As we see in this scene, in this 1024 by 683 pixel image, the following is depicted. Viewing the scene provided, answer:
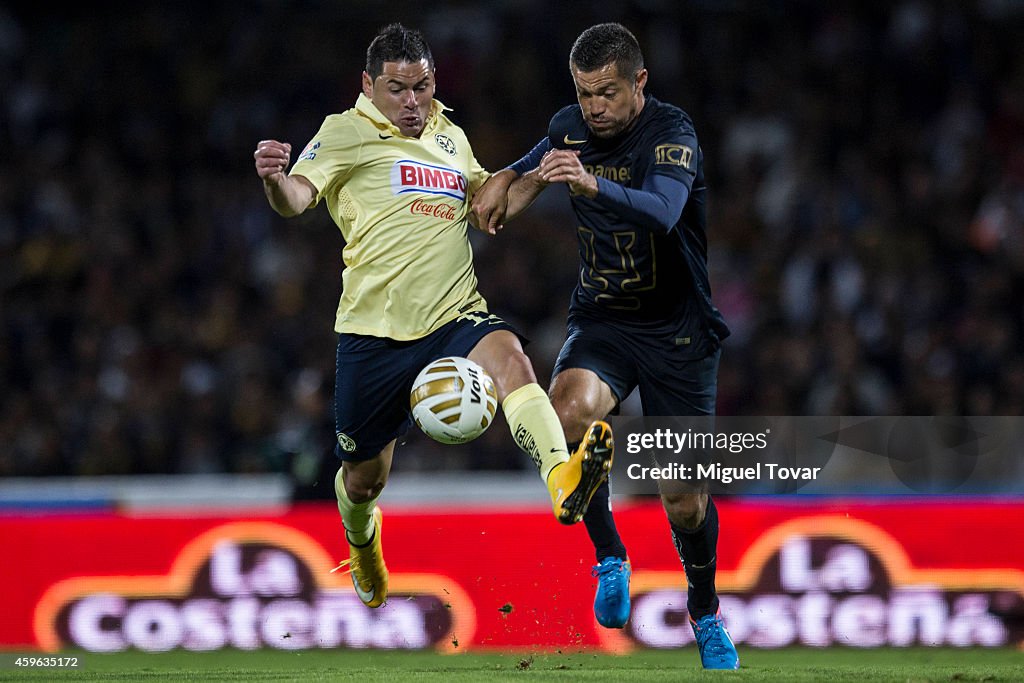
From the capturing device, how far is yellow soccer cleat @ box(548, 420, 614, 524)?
5.60 meters

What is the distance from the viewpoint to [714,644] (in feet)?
23.1

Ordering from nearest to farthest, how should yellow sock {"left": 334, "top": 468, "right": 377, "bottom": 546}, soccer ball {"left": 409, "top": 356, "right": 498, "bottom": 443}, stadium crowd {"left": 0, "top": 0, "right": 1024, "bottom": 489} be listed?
soccer ball {"left": 409, "top": 356, "right": 498, "bottom": 443} < yellow sock {"left": 334, "top": 468, "right": 377, "bottom": 546} < stadium crowd {"left": 0, "top": 0, "right": 1024, "bottom": 489}

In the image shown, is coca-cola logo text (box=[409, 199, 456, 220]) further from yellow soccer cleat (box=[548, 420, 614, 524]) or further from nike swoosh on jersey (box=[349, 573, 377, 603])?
nike swoosh on jersey (box=[349, 573, 377, 603])

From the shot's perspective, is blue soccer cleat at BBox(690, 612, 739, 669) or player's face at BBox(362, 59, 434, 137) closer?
player's face at BBox(362, 59, 434, 137)

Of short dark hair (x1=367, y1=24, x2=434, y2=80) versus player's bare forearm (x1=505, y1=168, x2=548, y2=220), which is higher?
short dark hair (x1=367, y1=24, x2=434, y2=80)

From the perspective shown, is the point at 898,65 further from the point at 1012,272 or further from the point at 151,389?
the point at 151,389

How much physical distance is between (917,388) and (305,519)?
4.96m

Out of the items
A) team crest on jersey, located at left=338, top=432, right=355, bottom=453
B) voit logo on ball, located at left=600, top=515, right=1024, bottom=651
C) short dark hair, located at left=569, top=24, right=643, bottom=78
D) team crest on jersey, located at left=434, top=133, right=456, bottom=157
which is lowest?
voit logo on ball, located at left=600, top=515, right=1024, bottom=651

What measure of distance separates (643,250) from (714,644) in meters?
1.98

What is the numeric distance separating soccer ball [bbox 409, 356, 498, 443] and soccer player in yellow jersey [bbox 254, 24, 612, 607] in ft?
0.48

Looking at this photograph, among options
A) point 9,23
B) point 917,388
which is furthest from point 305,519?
point 9,23

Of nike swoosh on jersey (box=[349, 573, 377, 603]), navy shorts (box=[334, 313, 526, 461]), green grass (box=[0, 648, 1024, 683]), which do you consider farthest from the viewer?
nike swoosh on jersey (box=[349, 573, 377, 603])

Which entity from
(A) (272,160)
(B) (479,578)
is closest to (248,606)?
(B) (479,578)

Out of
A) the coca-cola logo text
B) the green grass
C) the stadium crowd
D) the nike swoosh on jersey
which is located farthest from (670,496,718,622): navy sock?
the stadium crowd
